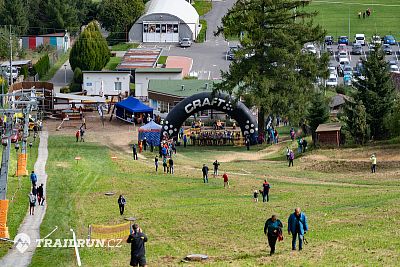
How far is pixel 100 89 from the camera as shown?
4323 inches

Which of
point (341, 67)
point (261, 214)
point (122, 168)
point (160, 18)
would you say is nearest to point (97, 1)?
point (160, 18)

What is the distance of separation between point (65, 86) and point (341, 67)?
31279 mm

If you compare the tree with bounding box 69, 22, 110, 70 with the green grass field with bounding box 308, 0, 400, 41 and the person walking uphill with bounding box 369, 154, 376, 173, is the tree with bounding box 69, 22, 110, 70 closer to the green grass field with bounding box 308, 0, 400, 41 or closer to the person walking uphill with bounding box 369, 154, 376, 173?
the green grass field with bounding box 308, 0, 400, 41

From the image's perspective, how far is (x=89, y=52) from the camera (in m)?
120

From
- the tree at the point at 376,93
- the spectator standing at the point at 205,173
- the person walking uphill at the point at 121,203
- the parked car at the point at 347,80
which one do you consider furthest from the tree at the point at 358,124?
the parked car at the point at 347,80

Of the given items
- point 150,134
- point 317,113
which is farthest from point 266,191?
point 317,113

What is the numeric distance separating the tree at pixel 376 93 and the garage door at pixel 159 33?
207 ft

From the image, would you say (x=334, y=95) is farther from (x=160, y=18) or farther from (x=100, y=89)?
(x=160, y=18)

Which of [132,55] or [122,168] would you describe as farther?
[132,55]

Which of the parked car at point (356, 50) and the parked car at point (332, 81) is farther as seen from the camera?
the parked car at point (356, 50)

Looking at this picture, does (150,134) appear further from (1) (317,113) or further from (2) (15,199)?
(2) (15,199)

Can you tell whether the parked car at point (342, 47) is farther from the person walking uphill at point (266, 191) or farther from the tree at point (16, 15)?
the person walking uphill at point (266, 191)

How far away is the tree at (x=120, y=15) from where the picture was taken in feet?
450

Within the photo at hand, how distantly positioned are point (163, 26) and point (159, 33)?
3.63 feet
